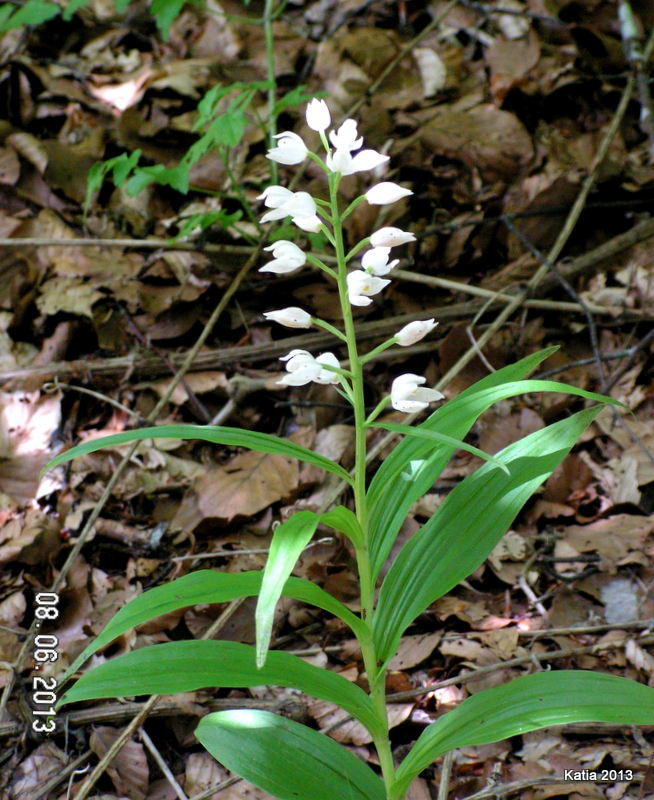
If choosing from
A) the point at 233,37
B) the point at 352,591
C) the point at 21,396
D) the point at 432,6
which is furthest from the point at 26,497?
the point at 432,6

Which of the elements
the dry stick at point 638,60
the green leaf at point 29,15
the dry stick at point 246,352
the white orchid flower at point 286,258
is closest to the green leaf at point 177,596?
the white orchid flower at point 286,258

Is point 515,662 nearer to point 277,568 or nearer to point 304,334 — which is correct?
point 277,568

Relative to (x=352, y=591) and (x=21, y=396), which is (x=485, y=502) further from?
(x=21, y=396)

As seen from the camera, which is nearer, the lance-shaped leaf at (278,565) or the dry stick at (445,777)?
the lance-shaped leaf at (278,565)

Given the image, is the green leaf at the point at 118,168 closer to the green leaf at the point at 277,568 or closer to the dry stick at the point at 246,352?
the dry stick at the point at 246,352

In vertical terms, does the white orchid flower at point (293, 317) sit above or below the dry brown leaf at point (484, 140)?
above

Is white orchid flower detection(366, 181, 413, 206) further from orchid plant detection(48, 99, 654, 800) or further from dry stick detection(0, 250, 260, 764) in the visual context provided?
dry stick detection(0, 250, 260, 764)

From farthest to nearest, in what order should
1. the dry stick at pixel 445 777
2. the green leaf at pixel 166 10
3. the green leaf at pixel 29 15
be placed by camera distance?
the green leaf at pixel 29 15, the green leaf at pixel 166 10, the dry stick at pixel 445 777

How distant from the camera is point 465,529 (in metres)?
1.80

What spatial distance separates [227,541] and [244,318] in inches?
50.6

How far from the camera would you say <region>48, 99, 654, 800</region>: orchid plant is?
1513mm

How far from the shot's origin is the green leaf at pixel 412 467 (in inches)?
66.6

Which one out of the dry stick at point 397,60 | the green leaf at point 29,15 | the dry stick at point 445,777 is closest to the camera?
the dry stick at point 445,777

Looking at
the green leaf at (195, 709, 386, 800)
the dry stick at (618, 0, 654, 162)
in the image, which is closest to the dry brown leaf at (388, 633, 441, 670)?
the green leaf at (195, 709, 386, 800)
